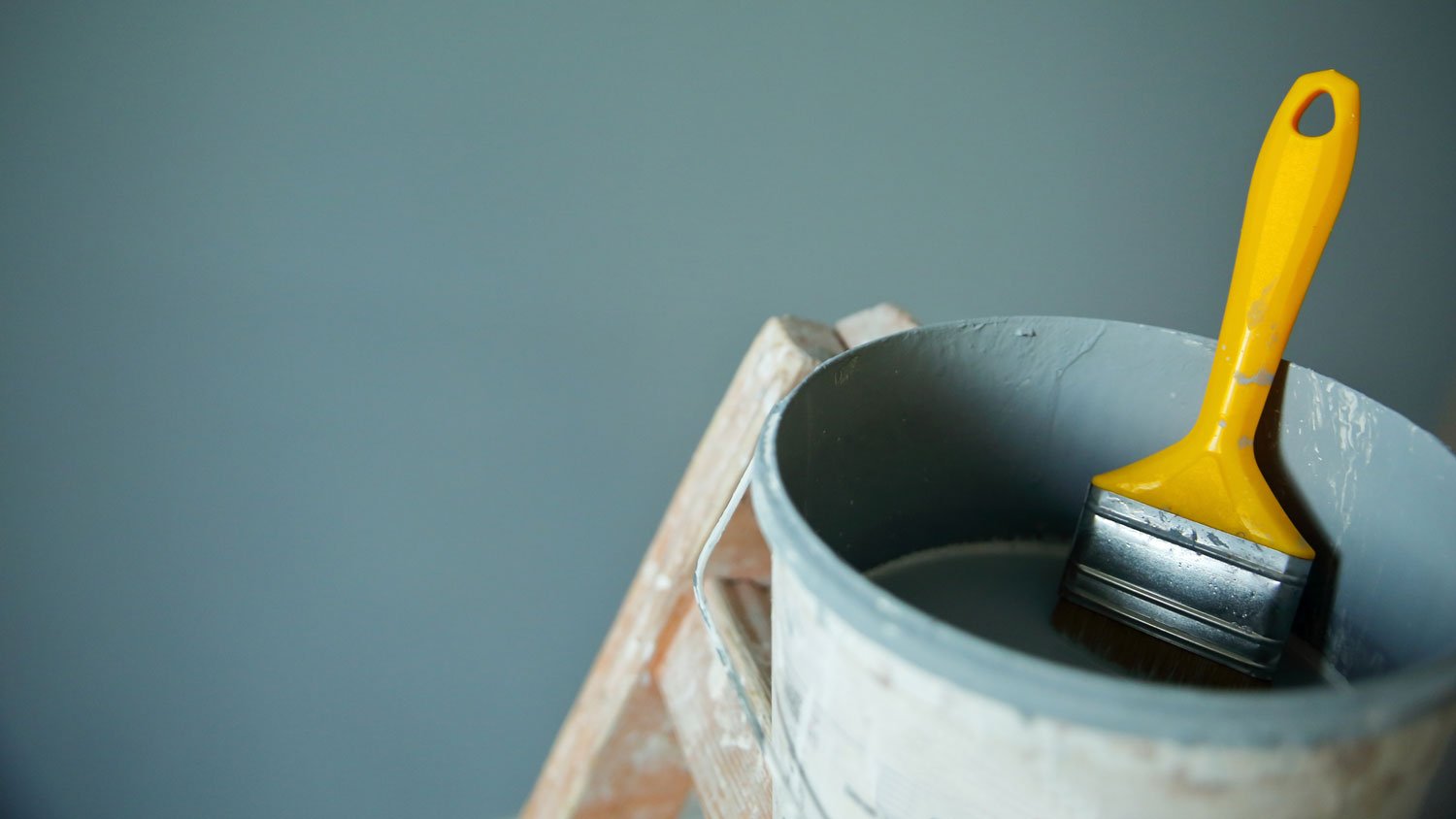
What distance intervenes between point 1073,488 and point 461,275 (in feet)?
1.81

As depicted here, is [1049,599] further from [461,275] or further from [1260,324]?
[461,275]

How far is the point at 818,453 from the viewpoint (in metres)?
0.36

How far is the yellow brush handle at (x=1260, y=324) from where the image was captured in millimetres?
312

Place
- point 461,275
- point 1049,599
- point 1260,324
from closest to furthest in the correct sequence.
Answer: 1. point 1260,324
2. point 1049,599
3. point 461,275

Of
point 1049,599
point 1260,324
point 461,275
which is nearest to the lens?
point 1260,324

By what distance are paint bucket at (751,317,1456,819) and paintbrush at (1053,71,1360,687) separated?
26mm

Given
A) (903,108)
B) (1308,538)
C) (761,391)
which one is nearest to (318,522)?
(761,391)

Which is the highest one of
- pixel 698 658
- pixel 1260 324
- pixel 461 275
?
pixel 1260 324

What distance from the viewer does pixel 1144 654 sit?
387 millimetres

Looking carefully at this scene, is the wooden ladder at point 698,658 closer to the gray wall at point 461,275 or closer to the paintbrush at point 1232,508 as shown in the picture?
the paintbrush at point 1232,508

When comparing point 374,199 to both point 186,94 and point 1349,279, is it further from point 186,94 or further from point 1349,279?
point 1349,279

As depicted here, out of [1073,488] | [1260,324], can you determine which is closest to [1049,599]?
[1073,488]

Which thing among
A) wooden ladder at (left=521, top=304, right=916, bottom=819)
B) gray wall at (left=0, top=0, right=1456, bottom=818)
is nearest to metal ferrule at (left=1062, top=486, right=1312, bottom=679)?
wooden ladder at (left=521, top=304, right=916, bottom=819)

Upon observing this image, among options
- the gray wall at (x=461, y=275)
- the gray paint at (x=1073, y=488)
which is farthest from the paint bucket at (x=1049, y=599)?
the gray wall at (x=461, y=275)
